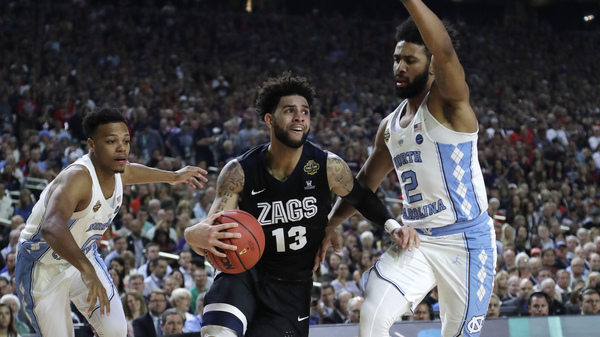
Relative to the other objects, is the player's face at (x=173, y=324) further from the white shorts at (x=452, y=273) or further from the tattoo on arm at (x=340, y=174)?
the white shorts at (x=452, y=273)

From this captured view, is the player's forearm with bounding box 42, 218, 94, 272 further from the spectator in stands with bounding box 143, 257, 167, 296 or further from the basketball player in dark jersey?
the spectator in stands with bounding box 143, 257, 167, 296

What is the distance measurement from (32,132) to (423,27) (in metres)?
8.56

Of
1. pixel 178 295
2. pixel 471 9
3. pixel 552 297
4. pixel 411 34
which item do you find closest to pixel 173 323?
pixel 178 295

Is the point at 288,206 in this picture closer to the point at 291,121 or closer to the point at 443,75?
the point at 291,121

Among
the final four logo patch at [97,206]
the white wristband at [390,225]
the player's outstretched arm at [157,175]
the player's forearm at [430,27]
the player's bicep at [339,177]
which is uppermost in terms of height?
the player's forearm at [430,27]

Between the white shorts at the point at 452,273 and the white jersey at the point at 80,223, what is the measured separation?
1.61 m

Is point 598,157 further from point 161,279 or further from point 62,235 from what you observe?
point 62,235

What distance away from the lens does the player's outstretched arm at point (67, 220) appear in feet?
11.1

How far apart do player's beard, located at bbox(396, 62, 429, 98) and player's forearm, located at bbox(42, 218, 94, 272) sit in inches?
72.0

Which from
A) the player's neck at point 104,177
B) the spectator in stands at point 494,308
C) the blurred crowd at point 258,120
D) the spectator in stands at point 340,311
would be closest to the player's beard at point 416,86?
the player's neck at point 104,177

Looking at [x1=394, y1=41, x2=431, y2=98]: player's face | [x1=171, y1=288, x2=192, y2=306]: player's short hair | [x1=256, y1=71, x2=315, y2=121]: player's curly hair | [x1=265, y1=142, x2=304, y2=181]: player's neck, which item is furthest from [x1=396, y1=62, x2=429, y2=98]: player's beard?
[x1=171, y1=288, x2=192, y2=306]: player's short hair

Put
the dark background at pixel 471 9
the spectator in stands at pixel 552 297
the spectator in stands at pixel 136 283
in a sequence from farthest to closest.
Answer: the dark background at pixel 471 9 → the spectator in stands at pixel 552 297 → the spectator in stands at pixel 136 283

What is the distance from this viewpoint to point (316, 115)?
12.4 metres

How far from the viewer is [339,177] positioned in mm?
3711
